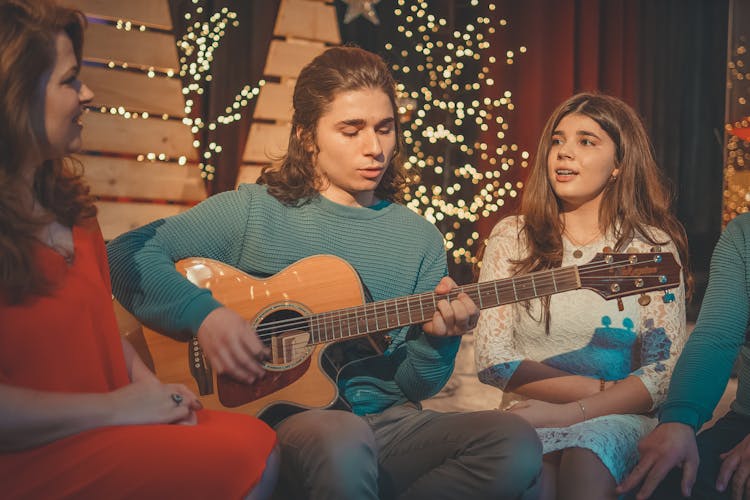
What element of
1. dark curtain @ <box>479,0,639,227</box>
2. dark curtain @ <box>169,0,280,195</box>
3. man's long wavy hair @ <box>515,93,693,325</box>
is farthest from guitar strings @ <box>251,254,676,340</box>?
dark curtain @ <box>479,0,639,227</box>

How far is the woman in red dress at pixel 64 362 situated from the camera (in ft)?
4.60

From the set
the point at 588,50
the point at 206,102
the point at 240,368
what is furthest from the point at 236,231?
the point at 588,50

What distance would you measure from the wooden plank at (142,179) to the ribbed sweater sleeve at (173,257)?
1666 mm

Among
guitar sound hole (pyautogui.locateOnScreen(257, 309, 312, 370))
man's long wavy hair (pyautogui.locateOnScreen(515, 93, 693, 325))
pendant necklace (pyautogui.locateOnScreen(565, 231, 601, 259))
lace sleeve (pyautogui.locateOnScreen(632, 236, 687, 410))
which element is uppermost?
man's long wavy hair (pyautogui.locateOnScreen(515, 93, 693, 325))

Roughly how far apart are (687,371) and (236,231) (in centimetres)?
139

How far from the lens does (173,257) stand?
7.44ft

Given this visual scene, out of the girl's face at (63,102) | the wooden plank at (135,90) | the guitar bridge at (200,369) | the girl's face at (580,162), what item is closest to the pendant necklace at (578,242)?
the girl's face at (580,162)

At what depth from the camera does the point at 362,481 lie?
1.78 meters

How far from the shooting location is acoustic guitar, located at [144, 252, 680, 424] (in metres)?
2.04

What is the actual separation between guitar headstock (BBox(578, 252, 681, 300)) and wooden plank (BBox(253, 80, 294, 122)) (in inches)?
95.9

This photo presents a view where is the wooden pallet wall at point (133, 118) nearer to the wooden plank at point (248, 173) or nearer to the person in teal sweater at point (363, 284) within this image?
the wooden plank at point (248, 173)

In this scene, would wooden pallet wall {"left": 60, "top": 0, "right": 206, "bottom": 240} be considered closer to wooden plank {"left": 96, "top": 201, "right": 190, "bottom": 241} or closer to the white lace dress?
wooden plank {"left": 96, "top": 201, "right": 190, "bottom": 241}

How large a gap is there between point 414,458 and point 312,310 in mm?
499

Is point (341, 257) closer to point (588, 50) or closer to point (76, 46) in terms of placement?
point (76, 46)
